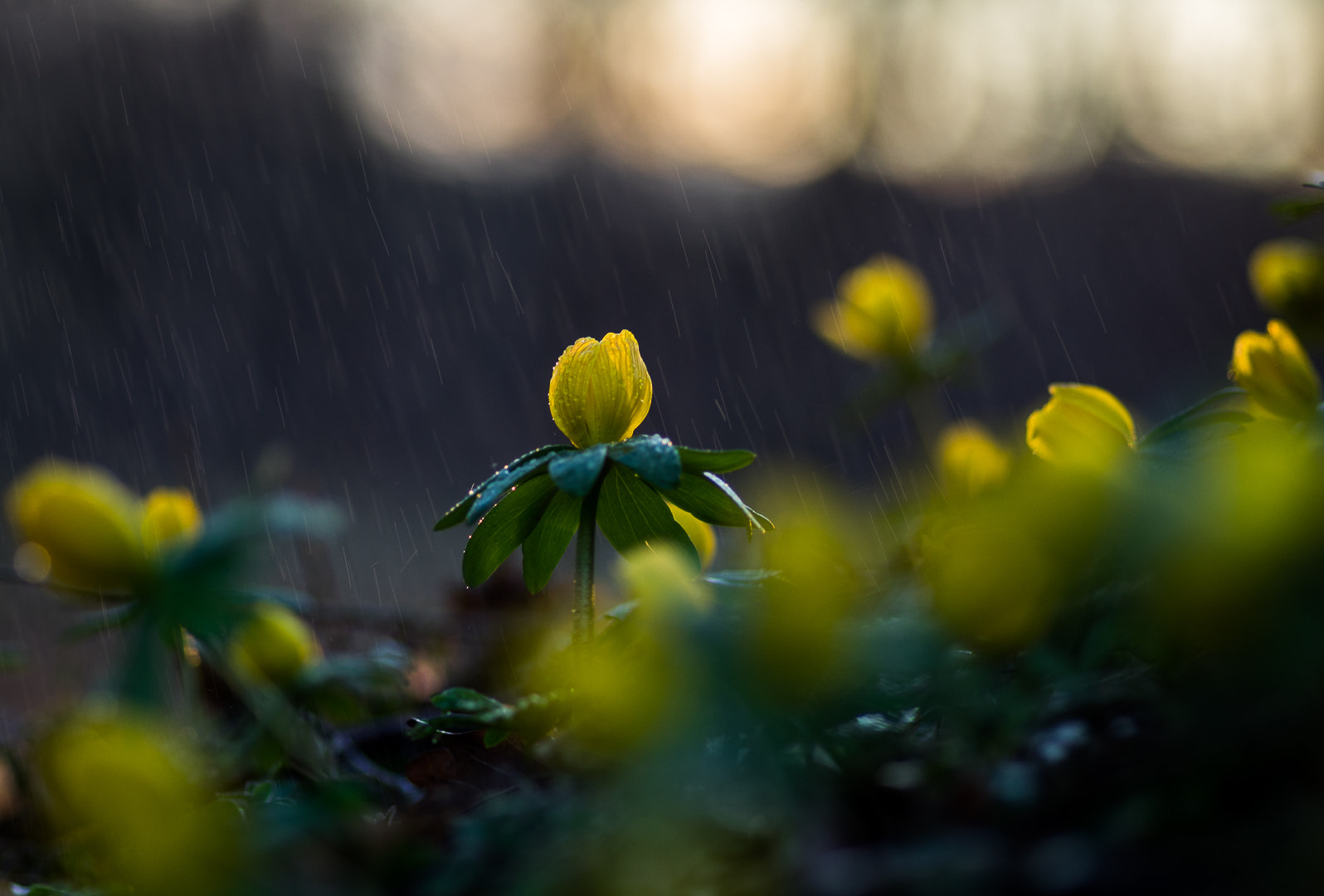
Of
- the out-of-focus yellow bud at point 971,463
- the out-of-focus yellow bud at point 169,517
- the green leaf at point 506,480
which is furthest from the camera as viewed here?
the out-of-focus yellow bud at point 971,463

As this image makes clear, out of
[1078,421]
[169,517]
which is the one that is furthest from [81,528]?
[1078,421]

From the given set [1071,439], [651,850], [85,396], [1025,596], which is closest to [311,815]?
[651,850]

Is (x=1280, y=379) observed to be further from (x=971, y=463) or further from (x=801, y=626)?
(x=801, y=626)

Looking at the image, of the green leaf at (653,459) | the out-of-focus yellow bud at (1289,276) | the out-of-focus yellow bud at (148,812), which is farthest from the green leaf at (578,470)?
the out-of-focus yellow bud at (1289,276)

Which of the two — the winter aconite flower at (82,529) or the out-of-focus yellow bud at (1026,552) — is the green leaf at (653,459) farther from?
the winter aconite flower at (82,529)

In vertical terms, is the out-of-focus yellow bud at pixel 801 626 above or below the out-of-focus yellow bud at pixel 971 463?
below

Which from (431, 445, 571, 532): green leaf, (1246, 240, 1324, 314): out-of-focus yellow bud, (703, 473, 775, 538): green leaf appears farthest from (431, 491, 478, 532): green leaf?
(1246, 240, 1324, 314): out-of-focus yellow bud
